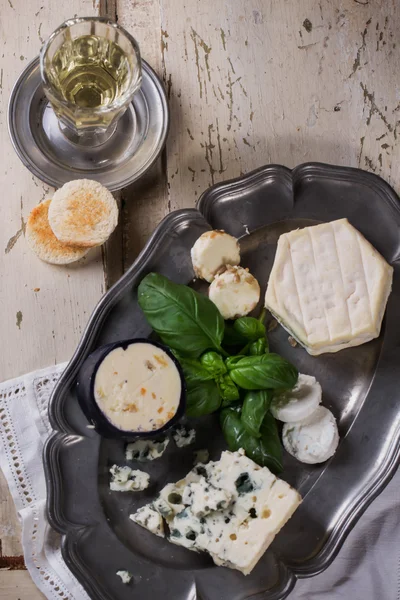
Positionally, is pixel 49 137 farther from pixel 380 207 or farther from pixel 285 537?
pixel 285 537

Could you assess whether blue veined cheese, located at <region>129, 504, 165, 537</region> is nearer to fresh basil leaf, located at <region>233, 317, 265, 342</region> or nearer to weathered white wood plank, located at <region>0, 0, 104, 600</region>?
weathered white wood plank, located at <region>0, 0, 104, 600</region>

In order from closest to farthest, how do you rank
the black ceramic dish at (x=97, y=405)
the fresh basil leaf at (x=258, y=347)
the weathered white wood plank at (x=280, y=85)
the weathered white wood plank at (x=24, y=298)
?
1. the black ceramic dish at (x=97, y=405)
2. the fresh basil leaf at (x=258, y=347)
3. the weathered white wood plank at (x=24, y=298)
4. the weathered white wood plank at (x=280, y=85)

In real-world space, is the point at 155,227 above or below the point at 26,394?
above

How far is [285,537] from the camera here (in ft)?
6.34

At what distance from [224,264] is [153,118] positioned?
47 cm

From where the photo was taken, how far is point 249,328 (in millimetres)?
1867

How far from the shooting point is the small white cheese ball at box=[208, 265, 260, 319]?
1.90 meters

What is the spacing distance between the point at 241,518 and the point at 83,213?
85 centimetres

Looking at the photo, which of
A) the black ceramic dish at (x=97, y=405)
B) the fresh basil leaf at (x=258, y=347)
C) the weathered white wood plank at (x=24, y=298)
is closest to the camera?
the black ceramic dish at (x=97, y=405)

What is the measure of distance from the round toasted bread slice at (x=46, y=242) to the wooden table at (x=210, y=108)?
56mm

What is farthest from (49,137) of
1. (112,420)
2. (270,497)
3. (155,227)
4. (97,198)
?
(270,497)

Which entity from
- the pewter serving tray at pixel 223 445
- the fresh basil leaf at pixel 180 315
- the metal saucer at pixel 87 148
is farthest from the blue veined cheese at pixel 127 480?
the metal saucer at pixel 87 148

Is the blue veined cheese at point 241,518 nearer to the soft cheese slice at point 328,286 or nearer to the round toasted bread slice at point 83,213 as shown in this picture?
the soft cheese slice at point 328,286

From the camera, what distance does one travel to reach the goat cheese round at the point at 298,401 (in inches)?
73.7
